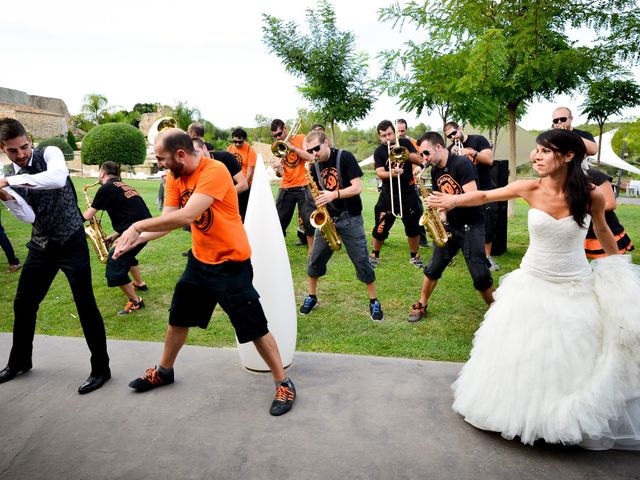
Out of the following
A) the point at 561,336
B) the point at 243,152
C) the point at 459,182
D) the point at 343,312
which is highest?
the point at 243,152

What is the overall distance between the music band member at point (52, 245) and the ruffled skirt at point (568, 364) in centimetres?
304

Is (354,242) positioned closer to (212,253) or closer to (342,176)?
(342,176)

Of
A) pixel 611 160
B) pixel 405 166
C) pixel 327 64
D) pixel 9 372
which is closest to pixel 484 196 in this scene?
pixel 405 166

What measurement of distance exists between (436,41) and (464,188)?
4156 mm

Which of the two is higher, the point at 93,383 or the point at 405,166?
the point at 405,166

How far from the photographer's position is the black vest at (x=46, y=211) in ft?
12.3

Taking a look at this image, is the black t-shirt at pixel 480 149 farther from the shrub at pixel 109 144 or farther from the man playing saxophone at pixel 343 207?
the shrub at pixel 109 144

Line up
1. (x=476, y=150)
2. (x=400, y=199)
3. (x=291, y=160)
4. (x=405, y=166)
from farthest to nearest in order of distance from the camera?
(x=291, y=160)
(x=405, y=166)
(x=400, y=199)
(x=476, y=150)

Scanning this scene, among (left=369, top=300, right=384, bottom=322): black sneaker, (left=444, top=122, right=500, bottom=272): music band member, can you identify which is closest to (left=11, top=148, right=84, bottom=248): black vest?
(left=369, top=300, right=384, bottom=322): black sneaker

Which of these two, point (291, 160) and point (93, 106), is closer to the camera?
point (291, 160)

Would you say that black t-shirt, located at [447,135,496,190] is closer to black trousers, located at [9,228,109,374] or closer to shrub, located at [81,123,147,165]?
black trousers, located at [9,228,109,374]

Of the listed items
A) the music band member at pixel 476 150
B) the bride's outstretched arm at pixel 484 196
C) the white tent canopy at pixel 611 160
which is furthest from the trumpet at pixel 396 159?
the white tent canopy at pixel 611 160

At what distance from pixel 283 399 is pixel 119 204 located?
3.69 metres

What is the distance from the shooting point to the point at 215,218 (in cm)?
332
